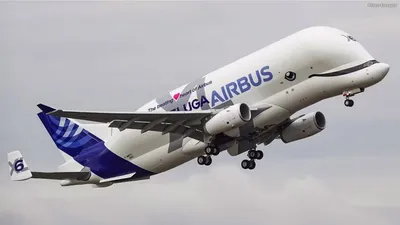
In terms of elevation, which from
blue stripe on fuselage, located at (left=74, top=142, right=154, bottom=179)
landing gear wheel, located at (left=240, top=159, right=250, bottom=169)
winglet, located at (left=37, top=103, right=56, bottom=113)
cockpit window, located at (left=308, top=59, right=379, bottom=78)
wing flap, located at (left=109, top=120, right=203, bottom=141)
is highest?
cockpit window, located at (left=308, top=59, right=379, bottom=78)

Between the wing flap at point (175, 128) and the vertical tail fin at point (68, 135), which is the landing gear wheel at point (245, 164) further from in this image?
the vertical tail fin at point (68, 135)

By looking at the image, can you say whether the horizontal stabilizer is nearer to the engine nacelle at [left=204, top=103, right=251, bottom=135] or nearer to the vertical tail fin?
the vertical tail fin

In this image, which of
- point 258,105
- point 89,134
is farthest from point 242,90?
point 89,134

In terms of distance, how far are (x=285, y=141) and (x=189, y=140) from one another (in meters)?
5.83

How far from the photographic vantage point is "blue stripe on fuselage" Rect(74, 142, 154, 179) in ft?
262

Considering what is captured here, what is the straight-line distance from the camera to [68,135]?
8456 centimetres

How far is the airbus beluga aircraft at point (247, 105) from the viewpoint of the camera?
7250cm

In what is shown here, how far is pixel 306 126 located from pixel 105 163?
38.1 ft

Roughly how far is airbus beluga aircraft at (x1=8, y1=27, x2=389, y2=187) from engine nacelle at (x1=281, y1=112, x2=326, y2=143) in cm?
5

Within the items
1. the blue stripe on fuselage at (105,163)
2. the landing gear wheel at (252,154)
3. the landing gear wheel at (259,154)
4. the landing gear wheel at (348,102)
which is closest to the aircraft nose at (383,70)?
the landing gear wheel at (348,102)

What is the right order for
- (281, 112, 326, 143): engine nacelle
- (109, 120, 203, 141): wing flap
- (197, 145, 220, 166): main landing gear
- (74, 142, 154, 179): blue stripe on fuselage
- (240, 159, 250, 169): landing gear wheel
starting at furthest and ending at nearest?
(74, 142, 154, 179): blue stripe on fuselage → (240, 159, 250, 169): landing gear wheel → (281, 112, 326, 143): engine nacelle → (197, 145, 220, 166): main landing gear → (109, 120, 203, 141): wing flap

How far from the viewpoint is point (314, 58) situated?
2857 inches

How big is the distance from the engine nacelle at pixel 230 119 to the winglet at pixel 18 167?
11.1 meters

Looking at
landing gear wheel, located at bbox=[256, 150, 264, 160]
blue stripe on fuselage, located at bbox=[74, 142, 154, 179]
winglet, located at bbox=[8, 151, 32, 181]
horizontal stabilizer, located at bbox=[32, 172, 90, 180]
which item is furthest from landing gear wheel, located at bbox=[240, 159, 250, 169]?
winglet, located at bbox=[8, 151, 32, 181]
